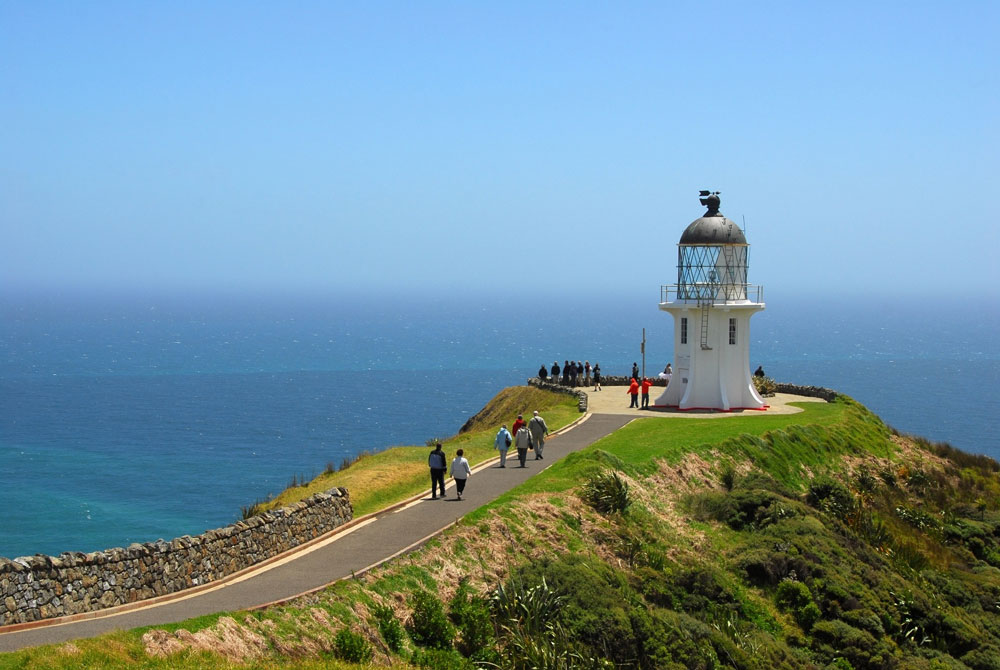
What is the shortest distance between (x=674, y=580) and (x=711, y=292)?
19.8m

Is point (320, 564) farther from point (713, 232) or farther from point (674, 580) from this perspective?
point (713, 232)

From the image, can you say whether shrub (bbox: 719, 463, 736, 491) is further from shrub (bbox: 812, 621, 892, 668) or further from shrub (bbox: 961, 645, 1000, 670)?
shrub (bbox: 961, 645, 1000, 670)

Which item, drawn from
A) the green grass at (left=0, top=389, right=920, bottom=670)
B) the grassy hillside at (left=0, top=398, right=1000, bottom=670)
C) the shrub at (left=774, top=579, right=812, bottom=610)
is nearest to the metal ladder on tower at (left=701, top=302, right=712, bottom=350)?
the green grass at (left=0, top=389, right=920, bottom=670)

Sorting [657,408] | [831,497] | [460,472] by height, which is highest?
[460,472]

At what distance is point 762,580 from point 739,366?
674 inches

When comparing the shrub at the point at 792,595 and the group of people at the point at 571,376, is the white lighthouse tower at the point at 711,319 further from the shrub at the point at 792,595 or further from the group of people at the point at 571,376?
the shrub at the point at 792,595

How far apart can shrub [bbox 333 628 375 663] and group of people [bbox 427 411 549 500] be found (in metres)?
7.79

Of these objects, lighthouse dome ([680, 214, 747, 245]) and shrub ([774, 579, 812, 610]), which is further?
lighthouse dome ([680, 214, 747, 245])

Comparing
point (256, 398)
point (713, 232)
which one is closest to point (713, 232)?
point (713, 232)

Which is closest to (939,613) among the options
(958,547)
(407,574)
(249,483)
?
(958,547)

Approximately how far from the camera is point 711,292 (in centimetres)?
4059

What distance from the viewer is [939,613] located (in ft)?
81.7

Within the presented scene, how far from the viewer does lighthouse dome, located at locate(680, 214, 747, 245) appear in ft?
135

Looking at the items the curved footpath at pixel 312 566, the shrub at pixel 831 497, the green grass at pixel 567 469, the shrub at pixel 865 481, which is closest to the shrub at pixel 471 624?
the green grass at pixel 567 469
